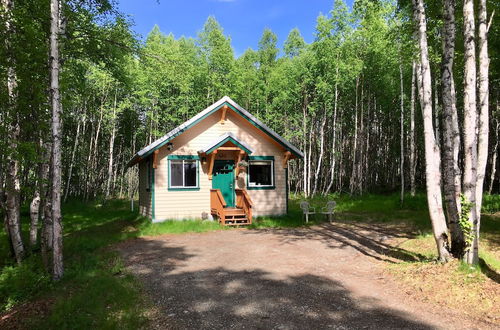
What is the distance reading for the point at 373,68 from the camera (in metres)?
25.3

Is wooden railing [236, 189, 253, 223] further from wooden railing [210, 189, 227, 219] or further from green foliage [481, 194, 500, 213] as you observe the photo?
green foliage [481, 194, 500, 213]

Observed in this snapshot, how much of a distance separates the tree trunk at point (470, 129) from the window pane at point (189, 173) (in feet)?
35.9

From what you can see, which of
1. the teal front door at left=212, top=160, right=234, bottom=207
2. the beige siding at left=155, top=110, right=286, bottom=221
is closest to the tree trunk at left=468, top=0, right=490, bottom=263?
the beige siding at left=155, top=110, right=286, bottom=221

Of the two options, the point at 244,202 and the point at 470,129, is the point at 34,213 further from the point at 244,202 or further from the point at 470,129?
the point at 470,129

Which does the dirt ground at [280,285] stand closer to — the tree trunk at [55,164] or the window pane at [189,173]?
the tree trunk at [55,164]

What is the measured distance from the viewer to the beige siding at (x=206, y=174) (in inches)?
567

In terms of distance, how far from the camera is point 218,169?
15.4 meters

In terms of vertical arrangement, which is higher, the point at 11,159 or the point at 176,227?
the point at 11,159

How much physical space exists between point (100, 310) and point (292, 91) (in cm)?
2538

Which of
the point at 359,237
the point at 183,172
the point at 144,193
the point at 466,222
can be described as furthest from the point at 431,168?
the point at 144,193

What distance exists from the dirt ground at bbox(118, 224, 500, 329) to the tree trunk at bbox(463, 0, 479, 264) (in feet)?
6.39

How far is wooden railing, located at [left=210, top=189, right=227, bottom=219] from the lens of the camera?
1385 cm

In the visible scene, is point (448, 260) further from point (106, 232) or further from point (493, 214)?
point (106, 232)

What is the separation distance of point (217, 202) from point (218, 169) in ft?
6.08
